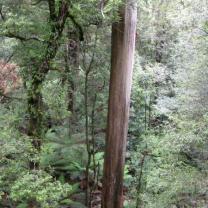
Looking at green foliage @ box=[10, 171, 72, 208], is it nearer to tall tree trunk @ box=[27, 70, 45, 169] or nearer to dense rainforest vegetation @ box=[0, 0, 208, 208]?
Result: dense rainforest vegetation @ box=[0, 0, 208, 208]

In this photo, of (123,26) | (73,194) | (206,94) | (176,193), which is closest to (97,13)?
(123,26)

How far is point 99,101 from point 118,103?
123 cm

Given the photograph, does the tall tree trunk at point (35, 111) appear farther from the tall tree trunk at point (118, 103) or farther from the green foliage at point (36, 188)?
the tall tree trunk at point (118, 103)

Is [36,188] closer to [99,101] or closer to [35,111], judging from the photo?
[35,111]

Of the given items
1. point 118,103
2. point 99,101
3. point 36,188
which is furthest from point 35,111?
point 99,101

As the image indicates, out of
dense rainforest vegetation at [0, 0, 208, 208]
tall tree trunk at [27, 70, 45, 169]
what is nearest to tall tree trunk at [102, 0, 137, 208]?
dense rainforest vegetation at [0, 0, 208, 208]

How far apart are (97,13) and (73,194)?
450 cm

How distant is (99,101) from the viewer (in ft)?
23.4

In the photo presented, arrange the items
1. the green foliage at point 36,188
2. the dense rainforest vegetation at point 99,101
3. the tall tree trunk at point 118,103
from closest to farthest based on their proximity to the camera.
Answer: the green foliage at point 36,188
the dense rainforest vegetation at point 99,101
the tall tree trunk at point 118,103

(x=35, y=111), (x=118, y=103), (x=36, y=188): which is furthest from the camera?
(x=118, y=103)

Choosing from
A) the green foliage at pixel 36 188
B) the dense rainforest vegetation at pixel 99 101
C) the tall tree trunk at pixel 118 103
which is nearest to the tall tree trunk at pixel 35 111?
the dense rainforest vegetation at pixel 99 101

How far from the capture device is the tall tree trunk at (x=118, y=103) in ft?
19.0

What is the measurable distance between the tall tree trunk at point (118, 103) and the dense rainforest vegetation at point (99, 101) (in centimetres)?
2

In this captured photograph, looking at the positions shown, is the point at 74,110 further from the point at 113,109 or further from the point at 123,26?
the point at 123,26
